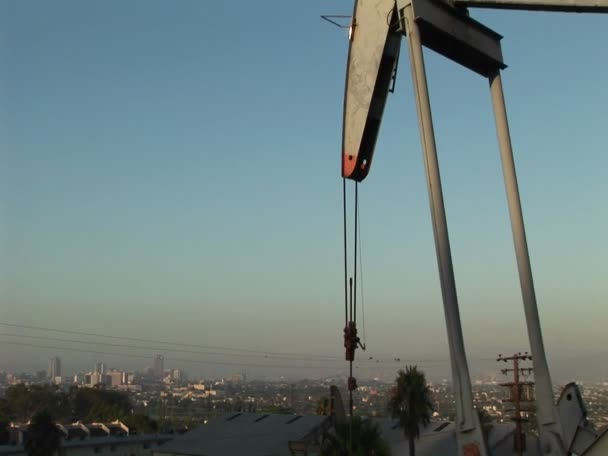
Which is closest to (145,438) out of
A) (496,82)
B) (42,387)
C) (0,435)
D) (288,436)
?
(0,435)

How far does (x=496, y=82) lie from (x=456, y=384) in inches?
233

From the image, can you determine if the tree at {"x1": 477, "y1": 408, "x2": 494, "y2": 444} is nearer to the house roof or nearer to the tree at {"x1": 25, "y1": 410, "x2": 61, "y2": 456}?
the house roof

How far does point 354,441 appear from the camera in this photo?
22.4 meters

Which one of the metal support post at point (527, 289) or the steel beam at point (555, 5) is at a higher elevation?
the steel beam at point (555, 5)

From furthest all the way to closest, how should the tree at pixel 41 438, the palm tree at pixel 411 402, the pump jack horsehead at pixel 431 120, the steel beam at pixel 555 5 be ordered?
the tree at pixel 41 438, the palm tree at pixel 411 402, the steel beam at pixel 555 5, the pump jack horsehead at pixel 431 120

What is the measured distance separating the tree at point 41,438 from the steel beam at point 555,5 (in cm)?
4805

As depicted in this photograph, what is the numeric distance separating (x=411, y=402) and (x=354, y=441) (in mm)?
21928

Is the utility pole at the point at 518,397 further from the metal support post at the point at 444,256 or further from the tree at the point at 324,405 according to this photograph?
the metal support post at the point at 444,256

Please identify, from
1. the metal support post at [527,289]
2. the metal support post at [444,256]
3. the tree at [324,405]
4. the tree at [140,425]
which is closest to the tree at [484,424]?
the metal support post at [444,256]

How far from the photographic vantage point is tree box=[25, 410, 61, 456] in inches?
1984

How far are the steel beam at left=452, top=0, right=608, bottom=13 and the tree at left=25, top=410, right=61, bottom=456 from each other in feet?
158

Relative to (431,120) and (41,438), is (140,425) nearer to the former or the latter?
(41,438)

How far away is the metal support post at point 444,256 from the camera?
1034 centimetres

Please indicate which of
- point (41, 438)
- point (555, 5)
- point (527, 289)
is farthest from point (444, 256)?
point (41, 438)
